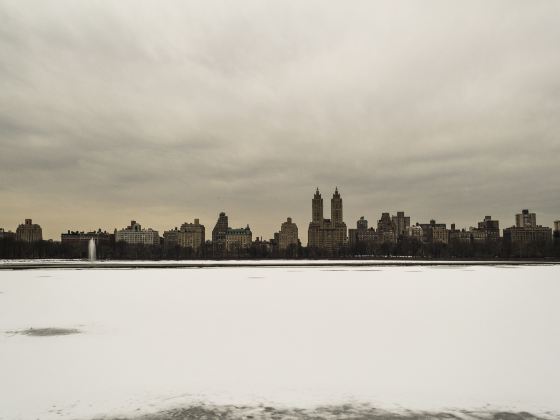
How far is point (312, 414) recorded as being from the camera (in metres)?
9.14

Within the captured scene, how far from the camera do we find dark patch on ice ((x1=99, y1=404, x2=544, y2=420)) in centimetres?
897

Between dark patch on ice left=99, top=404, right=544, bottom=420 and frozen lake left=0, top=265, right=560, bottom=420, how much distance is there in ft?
0.63

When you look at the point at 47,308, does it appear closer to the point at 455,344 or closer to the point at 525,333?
the point at 455,344

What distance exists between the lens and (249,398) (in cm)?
1014

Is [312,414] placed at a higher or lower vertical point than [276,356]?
lower

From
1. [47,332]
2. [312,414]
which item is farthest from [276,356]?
[47,332]

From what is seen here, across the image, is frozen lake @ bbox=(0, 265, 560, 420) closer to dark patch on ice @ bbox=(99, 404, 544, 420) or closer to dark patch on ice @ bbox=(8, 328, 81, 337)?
dark patch on ice @ bbox=(8, 328, 81, 337)

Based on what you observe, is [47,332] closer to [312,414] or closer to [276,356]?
[276,356]

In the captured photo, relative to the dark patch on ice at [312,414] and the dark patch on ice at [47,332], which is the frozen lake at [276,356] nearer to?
the dark patch on ice at [47,332]

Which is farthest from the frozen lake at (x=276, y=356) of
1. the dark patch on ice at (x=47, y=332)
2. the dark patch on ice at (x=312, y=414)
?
the dark patch on ice at (x=312, y=414)

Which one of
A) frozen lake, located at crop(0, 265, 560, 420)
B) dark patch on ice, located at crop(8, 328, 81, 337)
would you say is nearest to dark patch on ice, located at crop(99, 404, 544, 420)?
frozen lake, located at crop(0, 265, 560, 420)

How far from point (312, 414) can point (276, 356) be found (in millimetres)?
4779

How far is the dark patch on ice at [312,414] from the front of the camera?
8.97 meters

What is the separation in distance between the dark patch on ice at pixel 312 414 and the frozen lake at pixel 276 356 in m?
0.19
